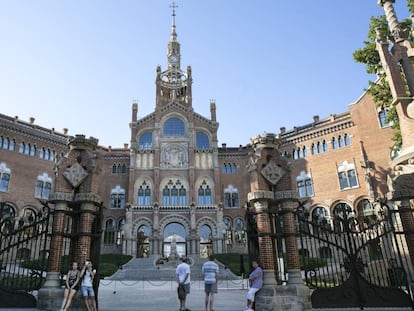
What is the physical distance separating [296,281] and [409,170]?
6.37 m

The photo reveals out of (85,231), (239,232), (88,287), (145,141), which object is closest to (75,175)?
(85,231)

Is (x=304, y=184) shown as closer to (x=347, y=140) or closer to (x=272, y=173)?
(x=347, y=140)

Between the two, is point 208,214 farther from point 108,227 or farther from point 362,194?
point 362,194

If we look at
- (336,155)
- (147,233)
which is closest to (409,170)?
(336,155)

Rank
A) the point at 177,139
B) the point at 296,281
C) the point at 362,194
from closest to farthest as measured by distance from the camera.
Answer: the point at 296,281 → the point at 362,194 → the point at 177,139

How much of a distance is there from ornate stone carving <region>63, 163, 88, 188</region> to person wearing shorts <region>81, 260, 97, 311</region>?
275 cm

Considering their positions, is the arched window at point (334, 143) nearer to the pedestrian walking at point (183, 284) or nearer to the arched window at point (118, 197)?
the arched window at point (118, 197)

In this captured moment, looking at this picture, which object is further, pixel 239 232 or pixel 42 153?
pixel 239 232

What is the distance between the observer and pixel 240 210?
41.0m

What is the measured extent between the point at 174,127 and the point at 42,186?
1738 cm

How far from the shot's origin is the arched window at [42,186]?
36.2 metres

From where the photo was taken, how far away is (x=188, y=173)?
133 feet

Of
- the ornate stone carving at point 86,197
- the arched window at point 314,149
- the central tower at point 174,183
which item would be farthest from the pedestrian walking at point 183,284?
the arched window at point 314,149

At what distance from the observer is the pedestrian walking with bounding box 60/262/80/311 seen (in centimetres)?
890
